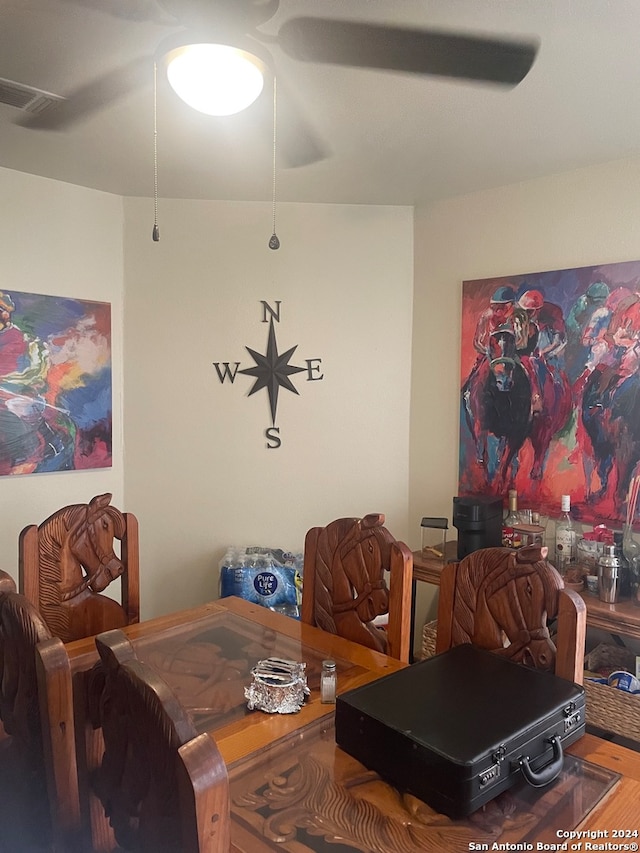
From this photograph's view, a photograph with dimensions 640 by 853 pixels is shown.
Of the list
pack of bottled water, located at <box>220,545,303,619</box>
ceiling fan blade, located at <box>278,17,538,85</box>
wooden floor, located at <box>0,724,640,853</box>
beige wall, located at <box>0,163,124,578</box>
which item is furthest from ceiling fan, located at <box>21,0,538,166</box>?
pack of bottled water, located at <box>220,545,303,619</box>

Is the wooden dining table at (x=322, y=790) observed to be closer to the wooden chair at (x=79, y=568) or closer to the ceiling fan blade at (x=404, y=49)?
the wooden chair at (x=79, y=568)

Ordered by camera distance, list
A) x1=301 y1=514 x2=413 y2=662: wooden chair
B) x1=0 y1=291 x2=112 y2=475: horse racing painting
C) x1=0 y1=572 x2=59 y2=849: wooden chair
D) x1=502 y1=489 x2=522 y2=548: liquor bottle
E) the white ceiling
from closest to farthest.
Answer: x1=0 y1=572 x2=59 y2=849: wooden chair → the white ceiling → x1=301 y1=514 x2=413 y2=662: wooden chair → x1=502 y1=489 x2=522 y2=548: liquor bottle → x1=0 y1=291 x2=112 y2=475: horse racing painting

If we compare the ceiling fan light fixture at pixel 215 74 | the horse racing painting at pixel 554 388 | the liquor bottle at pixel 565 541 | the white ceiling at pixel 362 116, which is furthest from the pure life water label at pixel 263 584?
the ceiling fan light fixture at pixel 215 74

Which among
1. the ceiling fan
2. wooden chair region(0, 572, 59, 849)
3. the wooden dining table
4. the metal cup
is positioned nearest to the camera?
the wooden dining table

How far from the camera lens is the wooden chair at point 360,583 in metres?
1.84

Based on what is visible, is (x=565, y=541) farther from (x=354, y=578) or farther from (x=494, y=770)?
(x=494, y=770)

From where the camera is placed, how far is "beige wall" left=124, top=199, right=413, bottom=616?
10.8 ft

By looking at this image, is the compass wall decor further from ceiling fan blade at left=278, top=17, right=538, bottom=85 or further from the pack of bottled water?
ceiling fan blade at left=278, top=17, right=538, bottom=85

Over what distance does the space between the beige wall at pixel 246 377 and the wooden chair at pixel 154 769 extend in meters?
2.37

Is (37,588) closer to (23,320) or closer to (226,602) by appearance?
(226,602)

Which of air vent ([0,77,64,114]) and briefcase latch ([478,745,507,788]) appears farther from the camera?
air vent ([0,77,64,114])

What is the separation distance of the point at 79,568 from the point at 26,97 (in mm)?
1544

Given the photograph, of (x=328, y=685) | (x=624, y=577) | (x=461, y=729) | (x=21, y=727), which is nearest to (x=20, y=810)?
(x=21, y=727)

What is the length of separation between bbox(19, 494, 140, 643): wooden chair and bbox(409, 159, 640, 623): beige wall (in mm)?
1693
